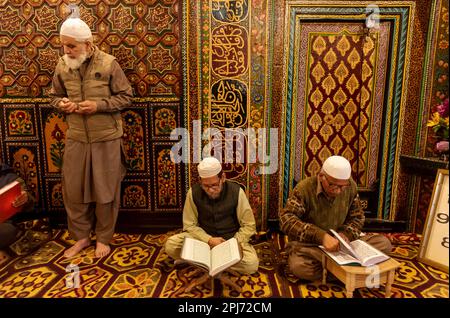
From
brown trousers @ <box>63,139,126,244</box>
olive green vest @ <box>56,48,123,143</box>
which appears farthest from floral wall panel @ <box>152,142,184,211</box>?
olive green vest @ <box>56,48,123,143</box>

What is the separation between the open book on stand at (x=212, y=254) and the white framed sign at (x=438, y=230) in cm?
116

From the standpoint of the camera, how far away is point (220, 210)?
258cm

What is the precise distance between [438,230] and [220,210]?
140 centimetres

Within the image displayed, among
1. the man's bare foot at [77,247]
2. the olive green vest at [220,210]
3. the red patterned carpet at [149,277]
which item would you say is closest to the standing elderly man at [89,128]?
the man's bare foot at [77,247]

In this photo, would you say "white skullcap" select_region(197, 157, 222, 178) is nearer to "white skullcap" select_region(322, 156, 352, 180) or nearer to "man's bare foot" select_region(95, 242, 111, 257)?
"white skullcap" select_region(322, 156, 352, 180)

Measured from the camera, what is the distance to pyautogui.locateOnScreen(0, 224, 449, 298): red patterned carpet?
92.0 inches

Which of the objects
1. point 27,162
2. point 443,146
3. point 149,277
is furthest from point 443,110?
point 27,162

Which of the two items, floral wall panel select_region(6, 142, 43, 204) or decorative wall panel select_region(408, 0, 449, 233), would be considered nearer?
decorative wall panel select_region(408, 0, 449, 233)

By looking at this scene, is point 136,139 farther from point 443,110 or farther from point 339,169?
point 443,110

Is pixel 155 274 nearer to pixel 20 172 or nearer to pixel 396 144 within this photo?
pixel 20 172

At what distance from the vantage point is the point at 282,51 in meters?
3.08

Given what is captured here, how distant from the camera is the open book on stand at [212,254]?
214 cm

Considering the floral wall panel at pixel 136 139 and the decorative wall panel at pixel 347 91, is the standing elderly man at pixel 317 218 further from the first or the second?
the floral wall panel at pixel 136 139

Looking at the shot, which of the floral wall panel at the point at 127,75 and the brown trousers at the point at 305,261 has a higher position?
the floral wall panel at the point at 127,75
